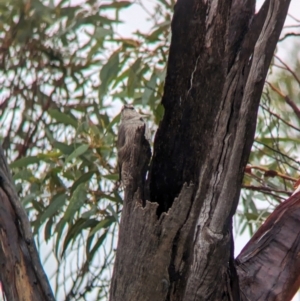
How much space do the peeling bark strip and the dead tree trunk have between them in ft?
0.55

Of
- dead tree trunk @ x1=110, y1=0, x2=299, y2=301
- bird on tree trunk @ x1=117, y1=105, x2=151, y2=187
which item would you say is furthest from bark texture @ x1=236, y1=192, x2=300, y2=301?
bird on tree trunk @ x1=117, y1=105, x2=151, y2=187

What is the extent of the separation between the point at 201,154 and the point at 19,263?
353mm

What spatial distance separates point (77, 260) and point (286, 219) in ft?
3.00

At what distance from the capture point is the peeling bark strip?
111 centimetres

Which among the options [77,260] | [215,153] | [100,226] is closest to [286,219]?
[215,153]

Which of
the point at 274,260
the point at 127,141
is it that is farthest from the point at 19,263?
the point at 274,260

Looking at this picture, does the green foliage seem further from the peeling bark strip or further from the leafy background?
the peeling bark strip

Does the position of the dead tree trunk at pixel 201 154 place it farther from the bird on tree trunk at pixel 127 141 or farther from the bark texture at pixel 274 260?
the bark texture at pixel 274 260

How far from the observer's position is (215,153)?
0.99 meters

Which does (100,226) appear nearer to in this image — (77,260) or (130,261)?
(77,260)

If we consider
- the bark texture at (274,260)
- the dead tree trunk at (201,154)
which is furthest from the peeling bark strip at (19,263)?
the bark texture at (274,260)

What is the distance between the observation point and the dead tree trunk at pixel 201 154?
3.22 ft

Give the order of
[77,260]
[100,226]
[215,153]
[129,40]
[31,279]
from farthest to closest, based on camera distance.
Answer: [129,40]
[77,260]
[100,226]
[31,279]
[215,153]

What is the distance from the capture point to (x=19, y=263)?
1120 mm
